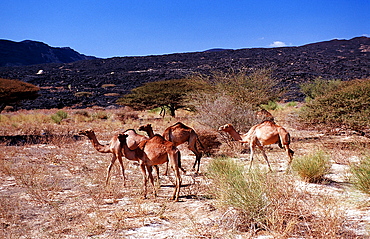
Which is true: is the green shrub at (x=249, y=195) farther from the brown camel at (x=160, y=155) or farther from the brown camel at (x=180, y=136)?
the brown camel at (x=180, y=136)

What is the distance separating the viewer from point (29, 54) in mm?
122688

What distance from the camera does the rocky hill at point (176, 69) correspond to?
48594 mm

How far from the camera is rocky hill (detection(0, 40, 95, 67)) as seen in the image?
111 meters

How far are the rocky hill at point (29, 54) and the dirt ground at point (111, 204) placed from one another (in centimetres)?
10991

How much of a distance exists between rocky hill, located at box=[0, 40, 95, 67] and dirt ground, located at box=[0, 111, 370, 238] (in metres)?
Answer: 110

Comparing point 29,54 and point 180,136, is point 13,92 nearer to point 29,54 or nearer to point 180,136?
point 180,136

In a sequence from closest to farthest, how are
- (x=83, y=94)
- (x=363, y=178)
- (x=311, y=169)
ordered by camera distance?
(x=363, y=178) → (x=311, y=169) → (x=83, y=94)

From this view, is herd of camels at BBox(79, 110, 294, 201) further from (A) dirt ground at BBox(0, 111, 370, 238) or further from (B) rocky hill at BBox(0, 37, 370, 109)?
(B) rocky hill at BBox(0, 37, 370, 109)

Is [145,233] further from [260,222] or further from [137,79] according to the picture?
[137,79]

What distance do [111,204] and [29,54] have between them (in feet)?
433

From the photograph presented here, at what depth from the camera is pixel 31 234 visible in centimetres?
451

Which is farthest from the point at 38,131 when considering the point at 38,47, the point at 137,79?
the point at 38,47

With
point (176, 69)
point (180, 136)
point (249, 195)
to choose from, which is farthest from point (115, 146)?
point (176, 69)

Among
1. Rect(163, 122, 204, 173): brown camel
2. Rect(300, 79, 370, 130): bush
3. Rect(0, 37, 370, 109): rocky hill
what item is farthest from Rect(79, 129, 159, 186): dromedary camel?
Rect(0, 37, 370, 109): rocky hill
